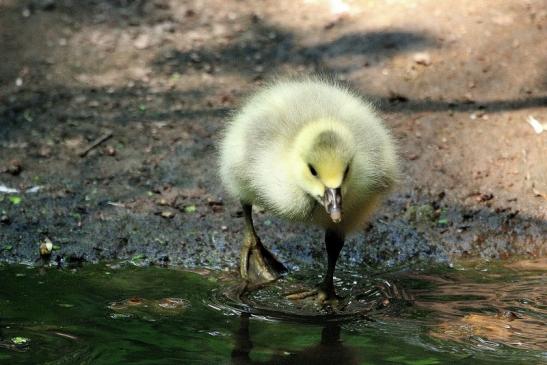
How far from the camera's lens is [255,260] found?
4.68 m

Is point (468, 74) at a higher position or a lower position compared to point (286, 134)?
higher

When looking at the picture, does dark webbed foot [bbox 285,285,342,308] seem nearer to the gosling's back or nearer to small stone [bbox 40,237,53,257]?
the gosling's back

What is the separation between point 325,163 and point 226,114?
266 cm

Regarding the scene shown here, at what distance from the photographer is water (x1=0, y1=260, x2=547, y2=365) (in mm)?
3572

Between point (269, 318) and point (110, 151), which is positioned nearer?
point (269, 318)

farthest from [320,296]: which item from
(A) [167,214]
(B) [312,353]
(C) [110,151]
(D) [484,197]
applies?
(C) [110,151]

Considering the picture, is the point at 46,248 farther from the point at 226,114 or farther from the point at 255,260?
the point at 226,114

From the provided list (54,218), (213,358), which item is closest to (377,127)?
(213,358)

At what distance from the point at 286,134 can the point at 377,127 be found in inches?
→ 18.7

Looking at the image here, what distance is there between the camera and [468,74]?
6.66 metres

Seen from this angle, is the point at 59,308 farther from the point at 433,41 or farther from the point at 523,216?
the point at 433,41

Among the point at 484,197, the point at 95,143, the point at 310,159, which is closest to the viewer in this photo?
the point at 310,159

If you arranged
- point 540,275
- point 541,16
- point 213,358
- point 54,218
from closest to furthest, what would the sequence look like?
1. point 213,358
2. point 540,275
3. point 54,218
4. point 541,16

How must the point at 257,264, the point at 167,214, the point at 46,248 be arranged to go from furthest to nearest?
the point at 167,214 < the point at 46,248 < the point at 257,264
